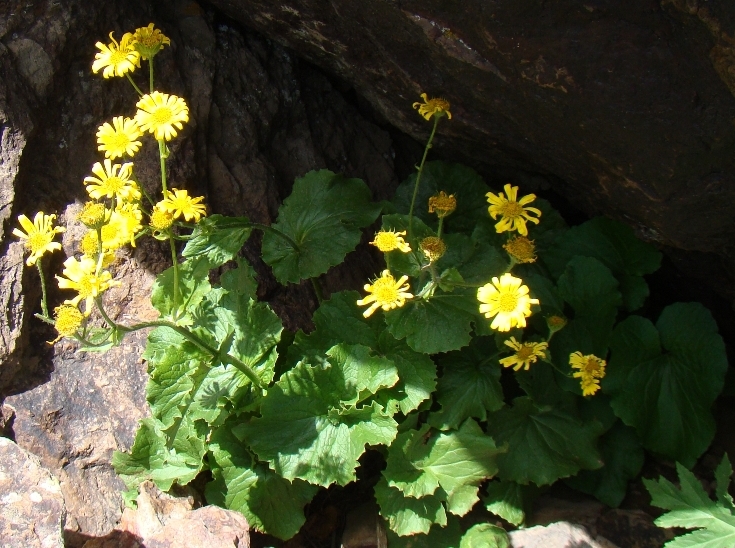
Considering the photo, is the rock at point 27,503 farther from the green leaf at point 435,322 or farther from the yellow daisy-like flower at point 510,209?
the yellow daisy-like flower at point 510,209

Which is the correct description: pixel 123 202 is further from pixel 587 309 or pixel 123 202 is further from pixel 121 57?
pixel 587 309

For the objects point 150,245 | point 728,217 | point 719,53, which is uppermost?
point 719,53

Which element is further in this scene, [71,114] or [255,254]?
[255,254]

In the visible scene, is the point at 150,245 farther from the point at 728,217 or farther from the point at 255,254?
the point at 728,217

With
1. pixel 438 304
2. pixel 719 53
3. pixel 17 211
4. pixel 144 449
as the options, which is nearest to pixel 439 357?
pixel 438 304

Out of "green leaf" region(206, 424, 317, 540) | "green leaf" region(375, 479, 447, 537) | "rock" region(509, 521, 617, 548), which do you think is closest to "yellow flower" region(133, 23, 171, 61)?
"green leaf" region(206, 424, 317, 540)

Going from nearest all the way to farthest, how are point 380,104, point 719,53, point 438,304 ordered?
point 719,53 → point 438,304 → point 380,104

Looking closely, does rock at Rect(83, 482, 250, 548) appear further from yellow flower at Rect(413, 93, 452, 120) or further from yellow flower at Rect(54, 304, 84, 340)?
yellow flower at Rect(413, 93, 452, 120)

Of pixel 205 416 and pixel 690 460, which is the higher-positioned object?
pixel 690 460
